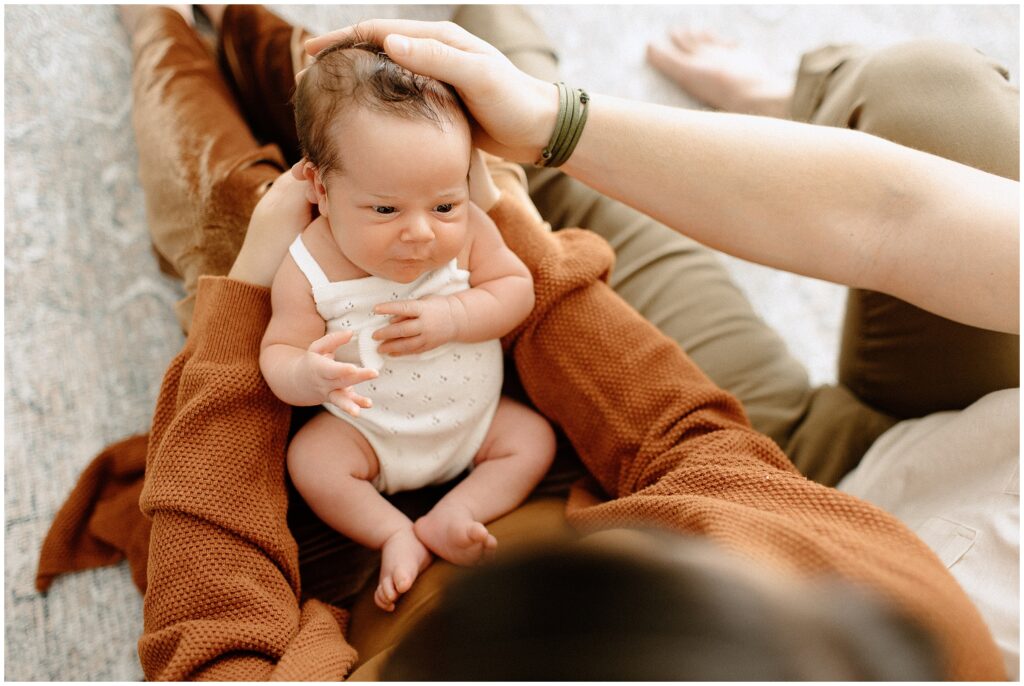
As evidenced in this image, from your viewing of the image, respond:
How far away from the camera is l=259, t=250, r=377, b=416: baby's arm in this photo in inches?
26.0

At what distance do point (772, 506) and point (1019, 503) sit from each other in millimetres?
246

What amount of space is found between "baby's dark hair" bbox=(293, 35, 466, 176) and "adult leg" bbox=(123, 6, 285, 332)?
32 centimetres

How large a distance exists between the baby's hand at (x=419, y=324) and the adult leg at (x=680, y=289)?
1.36ft

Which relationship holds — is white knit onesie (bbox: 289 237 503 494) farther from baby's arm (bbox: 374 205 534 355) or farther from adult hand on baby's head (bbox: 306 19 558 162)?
adult hand on baby's head (bbox: 306 19 558 162)

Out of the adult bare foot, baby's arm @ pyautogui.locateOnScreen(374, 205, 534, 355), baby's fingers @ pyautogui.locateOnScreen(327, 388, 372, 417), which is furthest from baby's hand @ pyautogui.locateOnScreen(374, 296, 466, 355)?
the adult bare foot

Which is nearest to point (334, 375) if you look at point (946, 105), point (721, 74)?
point (946, 105)

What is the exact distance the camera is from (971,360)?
81cm

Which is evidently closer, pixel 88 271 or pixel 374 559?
pixel 374 559

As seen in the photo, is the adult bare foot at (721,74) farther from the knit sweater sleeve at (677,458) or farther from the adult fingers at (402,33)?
the adult fingers at (402,33)

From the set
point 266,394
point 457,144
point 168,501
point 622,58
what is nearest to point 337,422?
point 266,394

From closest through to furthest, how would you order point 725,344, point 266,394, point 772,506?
point 772,506 < point 266,394 < point 725,344

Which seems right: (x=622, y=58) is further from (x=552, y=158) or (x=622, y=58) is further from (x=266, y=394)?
(x=266, y=394)

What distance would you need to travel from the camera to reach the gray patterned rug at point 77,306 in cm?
94

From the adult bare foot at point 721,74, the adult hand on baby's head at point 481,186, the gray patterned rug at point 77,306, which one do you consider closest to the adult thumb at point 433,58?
the adult hand on baby's head at point 481,186
